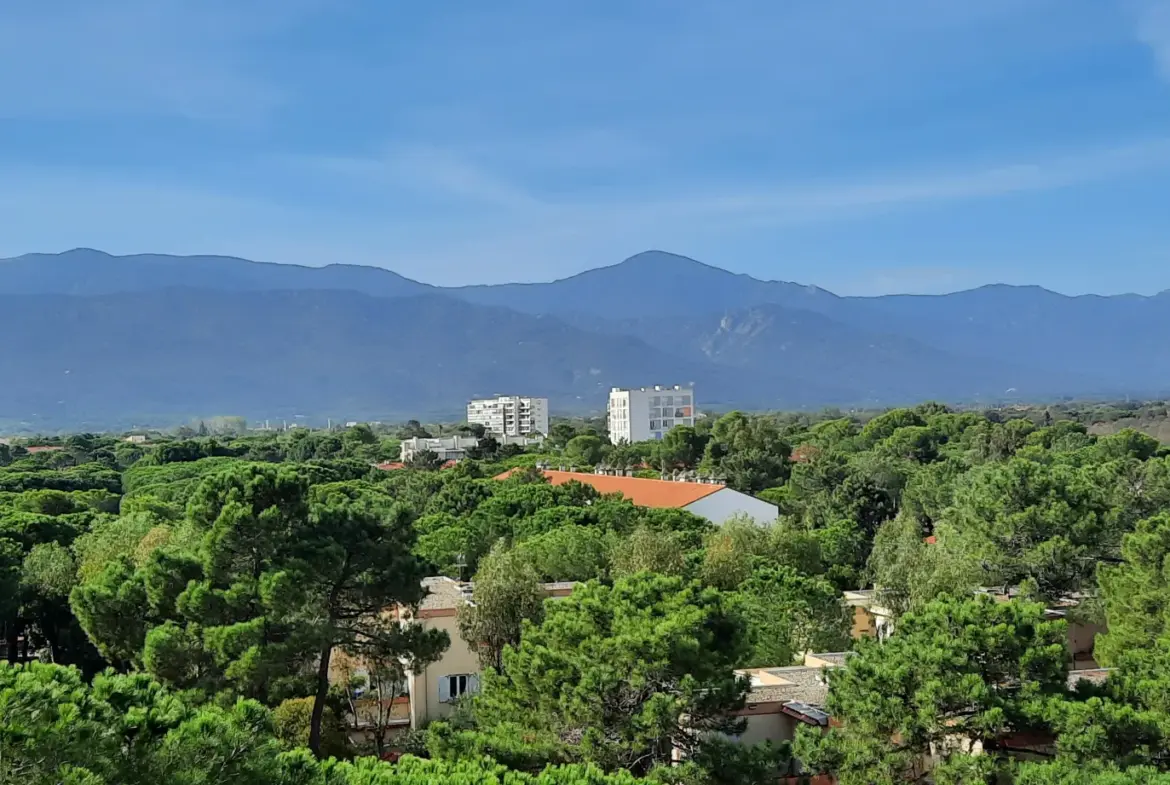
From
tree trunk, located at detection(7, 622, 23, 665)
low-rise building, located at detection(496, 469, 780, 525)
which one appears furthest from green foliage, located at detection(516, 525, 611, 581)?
tree trunk, located at detection(7, 622, 23, 665)

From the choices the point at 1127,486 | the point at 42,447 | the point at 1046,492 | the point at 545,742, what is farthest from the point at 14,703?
the point at 42,447

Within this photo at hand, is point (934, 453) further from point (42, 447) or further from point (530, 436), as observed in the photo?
point (42, 447)

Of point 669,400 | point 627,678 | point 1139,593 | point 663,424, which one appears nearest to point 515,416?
point 663,424

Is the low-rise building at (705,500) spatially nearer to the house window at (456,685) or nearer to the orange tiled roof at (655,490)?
the orange tiled roof at (655,490)

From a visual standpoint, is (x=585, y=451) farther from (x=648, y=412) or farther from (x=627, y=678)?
(x=627, y=678)

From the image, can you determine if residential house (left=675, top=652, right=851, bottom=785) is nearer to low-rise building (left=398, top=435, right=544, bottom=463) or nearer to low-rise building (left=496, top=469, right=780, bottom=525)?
low-rise building (left=496, top=469, right=780, bottom=525)
